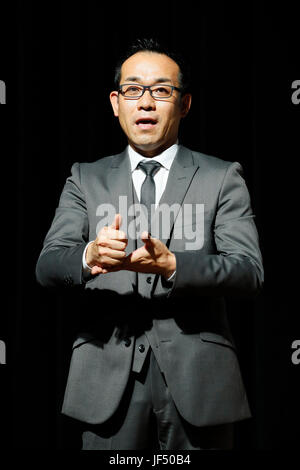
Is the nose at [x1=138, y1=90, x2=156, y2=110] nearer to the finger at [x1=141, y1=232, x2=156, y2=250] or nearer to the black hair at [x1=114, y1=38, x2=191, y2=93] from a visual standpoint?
the black hair at [x1=114, y1=38, x2=191, y2=93]

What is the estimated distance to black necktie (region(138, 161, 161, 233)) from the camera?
1.48m

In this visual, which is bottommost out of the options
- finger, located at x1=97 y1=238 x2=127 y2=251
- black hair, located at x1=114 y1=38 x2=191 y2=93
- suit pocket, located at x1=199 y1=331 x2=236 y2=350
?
suit pocket, located at x1=199 y1=331 x2=236 y2=350

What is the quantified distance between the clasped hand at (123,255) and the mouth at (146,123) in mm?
339

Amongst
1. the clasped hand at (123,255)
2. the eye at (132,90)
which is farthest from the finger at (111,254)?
the eye at (132,90)

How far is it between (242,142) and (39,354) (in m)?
1.12

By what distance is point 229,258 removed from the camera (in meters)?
1.40

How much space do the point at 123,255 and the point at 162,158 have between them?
39cm

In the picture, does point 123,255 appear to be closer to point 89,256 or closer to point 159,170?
point 89,256

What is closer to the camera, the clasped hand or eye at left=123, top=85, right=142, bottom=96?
the clasped hand

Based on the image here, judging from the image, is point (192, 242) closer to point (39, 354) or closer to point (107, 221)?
point (107, 221)

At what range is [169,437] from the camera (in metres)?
1.44

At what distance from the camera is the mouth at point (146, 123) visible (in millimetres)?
1520

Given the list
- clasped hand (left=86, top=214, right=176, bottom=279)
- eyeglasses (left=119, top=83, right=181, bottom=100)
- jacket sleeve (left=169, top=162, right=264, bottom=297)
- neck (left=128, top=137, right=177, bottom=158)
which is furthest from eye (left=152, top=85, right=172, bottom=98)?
clasped hand (left=86, top=214, right=176, bottom=279)

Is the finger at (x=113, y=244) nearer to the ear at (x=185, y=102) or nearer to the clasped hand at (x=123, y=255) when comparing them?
the clasped hand at (x=123, y=255)
